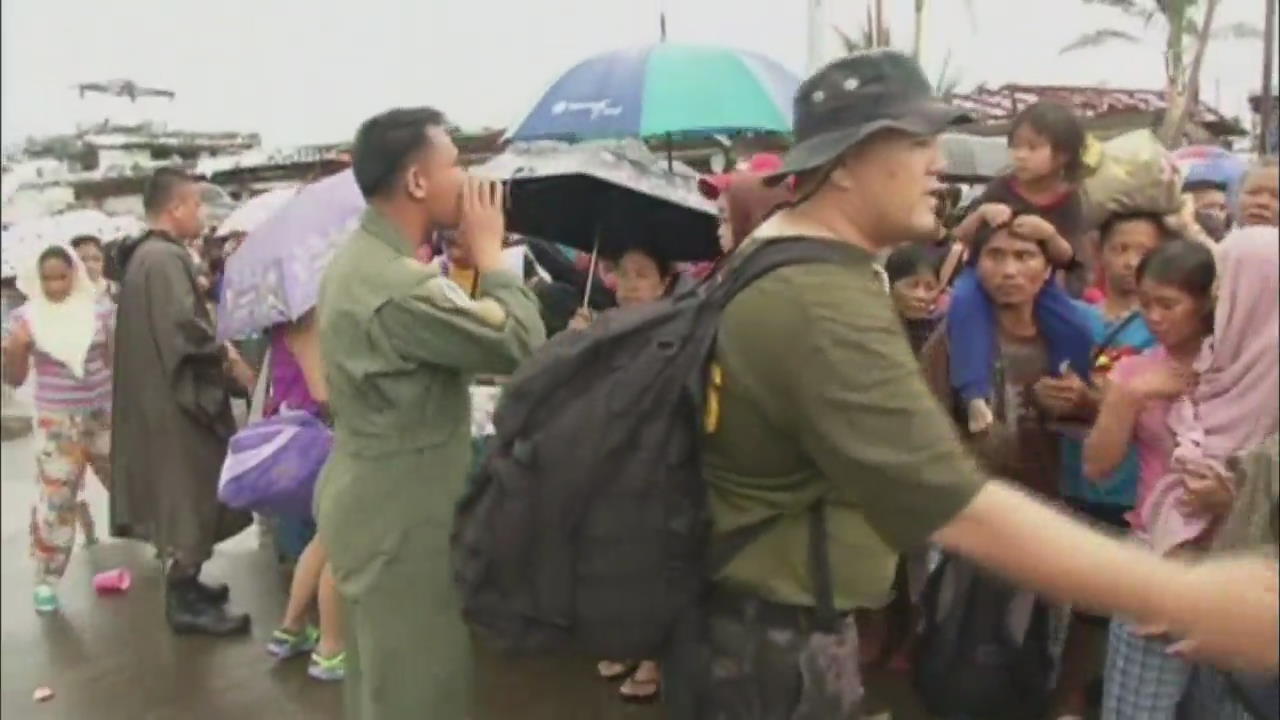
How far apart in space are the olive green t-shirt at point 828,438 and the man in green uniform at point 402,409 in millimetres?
954

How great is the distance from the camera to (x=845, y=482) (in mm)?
1544

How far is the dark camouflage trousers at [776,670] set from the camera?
1775 millimetres

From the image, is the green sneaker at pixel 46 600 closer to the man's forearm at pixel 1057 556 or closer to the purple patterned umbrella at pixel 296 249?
the purple patterned umbrella at pixel 296 249

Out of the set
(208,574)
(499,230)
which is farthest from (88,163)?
(499,230)

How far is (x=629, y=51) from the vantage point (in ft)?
14.8

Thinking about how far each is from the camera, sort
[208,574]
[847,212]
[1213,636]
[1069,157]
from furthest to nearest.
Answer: [208,574], [1069,157], [847,212], [1213,636]

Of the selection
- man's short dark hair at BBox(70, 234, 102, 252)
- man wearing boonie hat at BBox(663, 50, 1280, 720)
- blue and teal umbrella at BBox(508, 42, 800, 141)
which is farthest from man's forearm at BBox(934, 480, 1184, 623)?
man's short dark hair at BBox(70, 234, 102, 252)

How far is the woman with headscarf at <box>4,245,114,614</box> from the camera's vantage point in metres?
5.00

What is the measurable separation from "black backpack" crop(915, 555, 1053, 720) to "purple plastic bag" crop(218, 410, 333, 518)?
6.50ft

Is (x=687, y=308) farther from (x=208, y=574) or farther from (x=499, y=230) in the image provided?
(x=208, y=574)

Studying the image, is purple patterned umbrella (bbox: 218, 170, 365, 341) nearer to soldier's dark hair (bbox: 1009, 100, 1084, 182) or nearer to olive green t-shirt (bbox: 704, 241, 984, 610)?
soldier's dark hair (bbox: 1009, 100, 1084, 182)

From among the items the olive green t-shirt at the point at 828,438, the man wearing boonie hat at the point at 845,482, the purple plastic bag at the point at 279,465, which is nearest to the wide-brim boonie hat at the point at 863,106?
the man wearing boonie hat at the point at 845,482

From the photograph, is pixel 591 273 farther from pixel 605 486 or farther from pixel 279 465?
pixel 605 486

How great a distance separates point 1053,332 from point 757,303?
199 cm
